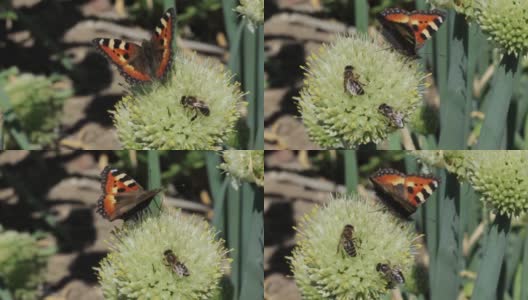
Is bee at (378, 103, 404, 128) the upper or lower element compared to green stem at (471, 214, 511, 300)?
upper

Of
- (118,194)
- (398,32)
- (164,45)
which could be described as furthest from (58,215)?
(398,32)

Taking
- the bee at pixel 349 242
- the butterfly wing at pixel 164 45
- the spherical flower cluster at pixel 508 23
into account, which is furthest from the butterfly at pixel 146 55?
the spherical flower cluster at pixel 508 23

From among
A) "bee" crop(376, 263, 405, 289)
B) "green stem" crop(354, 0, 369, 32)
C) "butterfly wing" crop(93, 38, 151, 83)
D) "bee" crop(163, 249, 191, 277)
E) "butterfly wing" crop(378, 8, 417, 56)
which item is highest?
"green stem" crop(354, 0, 369, 32)

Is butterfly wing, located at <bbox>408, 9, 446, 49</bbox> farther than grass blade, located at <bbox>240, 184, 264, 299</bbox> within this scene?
No

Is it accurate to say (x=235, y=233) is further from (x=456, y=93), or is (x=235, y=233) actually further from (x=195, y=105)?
(x=456, y=93)

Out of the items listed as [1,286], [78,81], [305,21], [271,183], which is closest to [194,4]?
[305,21]

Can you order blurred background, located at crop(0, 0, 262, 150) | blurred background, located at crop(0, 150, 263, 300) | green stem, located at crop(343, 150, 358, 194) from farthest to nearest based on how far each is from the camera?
blurred background, located at crop(0, 150, 263, 300) → blurred background, located at crop(0, 0, 262, 150) → green stem, located at crop(343, 150, 358, 194)

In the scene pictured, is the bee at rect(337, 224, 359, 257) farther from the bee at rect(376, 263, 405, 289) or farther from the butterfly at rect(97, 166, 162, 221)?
the butterfly at rect(97, 166, 162, 221)

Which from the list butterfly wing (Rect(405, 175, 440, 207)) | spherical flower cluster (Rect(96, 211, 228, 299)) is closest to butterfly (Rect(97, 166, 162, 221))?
spherical flower cluster (Rect(96, 211, 228, 299))
